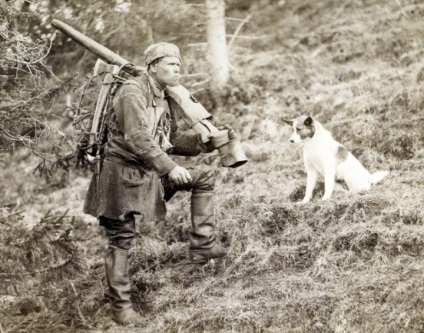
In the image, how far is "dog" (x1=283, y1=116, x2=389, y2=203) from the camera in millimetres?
5809

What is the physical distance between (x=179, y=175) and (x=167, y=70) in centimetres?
102

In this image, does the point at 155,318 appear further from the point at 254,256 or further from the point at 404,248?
the point at 404,248

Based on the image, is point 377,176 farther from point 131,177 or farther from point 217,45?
point 217,45

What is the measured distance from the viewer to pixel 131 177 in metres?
4.85

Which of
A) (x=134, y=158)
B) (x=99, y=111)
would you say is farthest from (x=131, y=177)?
(x=99, y=111)

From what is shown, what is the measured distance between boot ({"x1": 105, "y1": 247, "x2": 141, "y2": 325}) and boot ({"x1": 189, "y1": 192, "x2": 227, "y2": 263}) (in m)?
0.74

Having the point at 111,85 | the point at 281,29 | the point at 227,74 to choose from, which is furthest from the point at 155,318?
the point at 281,29

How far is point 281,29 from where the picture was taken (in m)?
9.55

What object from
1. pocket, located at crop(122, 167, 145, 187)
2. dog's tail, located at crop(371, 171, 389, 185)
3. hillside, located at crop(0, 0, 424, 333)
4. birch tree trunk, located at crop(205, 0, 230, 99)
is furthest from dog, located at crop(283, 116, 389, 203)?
birch tree trunk, located at crop(205, 0, 230, 99)

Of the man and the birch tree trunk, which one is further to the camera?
the birch tree trunk

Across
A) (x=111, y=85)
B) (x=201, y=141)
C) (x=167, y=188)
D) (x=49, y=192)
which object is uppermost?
(x=111, y=85)

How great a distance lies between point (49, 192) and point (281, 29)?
4.97 metres

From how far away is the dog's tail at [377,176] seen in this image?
5.84m

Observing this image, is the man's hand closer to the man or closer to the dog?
the man
